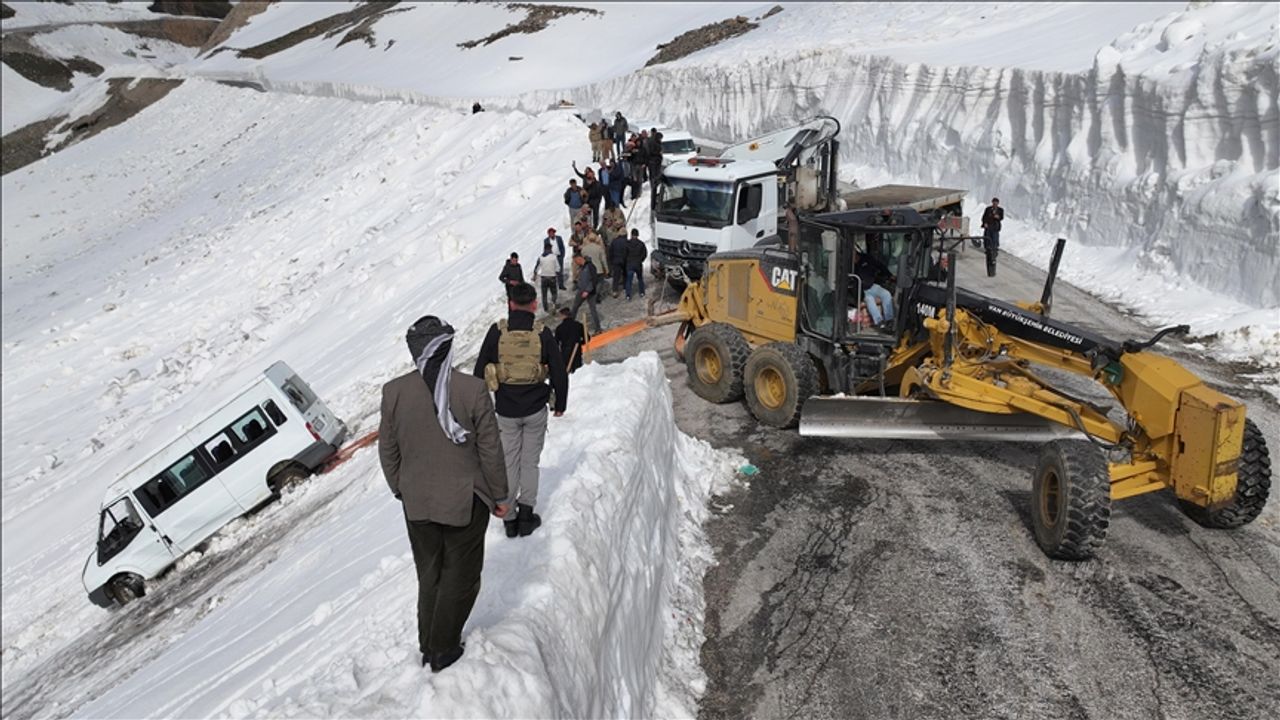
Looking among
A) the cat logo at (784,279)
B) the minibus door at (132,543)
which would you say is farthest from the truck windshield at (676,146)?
the minibus door at (132,543)

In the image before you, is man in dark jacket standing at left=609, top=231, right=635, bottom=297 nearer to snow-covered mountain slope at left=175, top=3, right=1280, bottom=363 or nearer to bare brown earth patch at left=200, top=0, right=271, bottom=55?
snow-covered mountain slope at left=175, top=3, right=1280, bottom=363

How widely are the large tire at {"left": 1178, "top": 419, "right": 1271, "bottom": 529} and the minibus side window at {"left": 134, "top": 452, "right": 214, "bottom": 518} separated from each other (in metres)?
14.7

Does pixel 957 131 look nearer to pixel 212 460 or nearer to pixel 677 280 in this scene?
pixel 677 280

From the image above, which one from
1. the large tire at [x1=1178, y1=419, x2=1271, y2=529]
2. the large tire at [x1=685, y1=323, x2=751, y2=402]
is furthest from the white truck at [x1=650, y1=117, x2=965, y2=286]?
the large tire at [x1=1178, y1=419, x2=1271, y2=529]

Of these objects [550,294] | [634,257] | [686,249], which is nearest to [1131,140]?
[686,249]

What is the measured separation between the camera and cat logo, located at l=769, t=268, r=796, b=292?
434 inches

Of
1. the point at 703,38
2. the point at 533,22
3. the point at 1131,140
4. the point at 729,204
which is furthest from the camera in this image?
the point at 533,22

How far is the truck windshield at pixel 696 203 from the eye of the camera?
53.5 ft

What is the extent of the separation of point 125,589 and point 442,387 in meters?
13.6

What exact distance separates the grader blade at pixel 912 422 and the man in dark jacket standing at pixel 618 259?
A: 802 cm

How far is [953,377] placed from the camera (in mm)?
8664

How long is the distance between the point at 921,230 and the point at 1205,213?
885 centimetres

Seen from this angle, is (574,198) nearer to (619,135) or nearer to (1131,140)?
(619,135)

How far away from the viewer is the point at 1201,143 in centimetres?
1568
